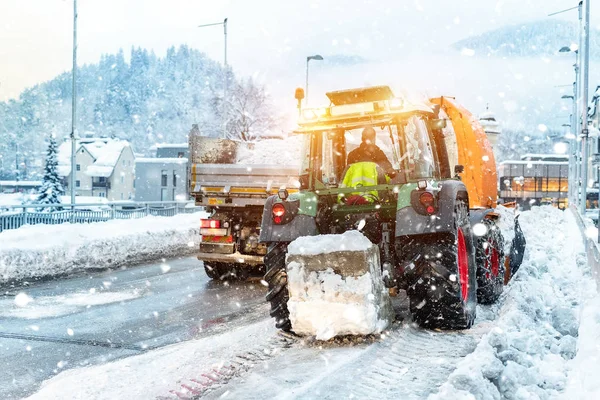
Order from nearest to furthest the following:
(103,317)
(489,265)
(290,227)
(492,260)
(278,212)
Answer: (290,227), (278,212), (103,317), (489,265), (492,260)

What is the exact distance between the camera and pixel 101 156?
100250 millimetres

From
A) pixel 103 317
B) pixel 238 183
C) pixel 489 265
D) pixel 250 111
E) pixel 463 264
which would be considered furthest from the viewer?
pixel 250 111

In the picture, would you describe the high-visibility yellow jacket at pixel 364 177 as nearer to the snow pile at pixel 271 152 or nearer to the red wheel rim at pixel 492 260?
the red wheel rim at pixel 492 260

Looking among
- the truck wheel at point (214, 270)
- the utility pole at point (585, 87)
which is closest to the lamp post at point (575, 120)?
the utility pole at point (585, 87)

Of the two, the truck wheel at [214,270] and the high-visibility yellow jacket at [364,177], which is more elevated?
the high-visibility yellow jacket at [364,177]

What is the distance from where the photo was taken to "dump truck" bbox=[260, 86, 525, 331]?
251 inches

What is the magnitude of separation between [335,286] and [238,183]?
211 inches

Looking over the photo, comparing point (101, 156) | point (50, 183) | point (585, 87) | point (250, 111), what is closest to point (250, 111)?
point (250, 111)

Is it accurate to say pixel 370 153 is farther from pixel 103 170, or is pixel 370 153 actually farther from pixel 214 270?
pixel 103 170

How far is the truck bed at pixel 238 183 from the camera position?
10.9m

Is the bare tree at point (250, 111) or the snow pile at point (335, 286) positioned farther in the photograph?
the bare tree at point (250, 111)

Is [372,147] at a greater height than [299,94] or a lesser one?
lesser

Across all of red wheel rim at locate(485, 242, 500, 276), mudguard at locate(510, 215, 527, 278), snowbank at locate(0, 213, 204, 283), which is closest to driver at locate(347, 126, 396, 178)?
red wheel rim at locate(485, 242, 500, 276)

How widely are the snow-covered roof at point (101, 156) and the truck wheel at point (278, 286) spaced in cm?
9419
